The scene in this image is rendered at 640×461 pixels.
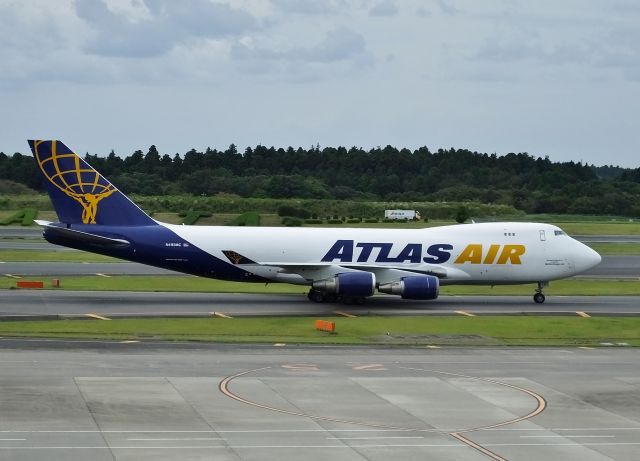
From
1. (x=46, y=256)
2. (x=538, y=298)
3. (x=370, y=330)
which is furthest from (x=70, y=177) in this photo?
(x=46, y=256)

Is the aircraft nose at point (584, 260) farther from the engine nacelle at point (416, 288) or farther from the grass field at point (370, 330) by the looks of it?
the engine nacelle at point (416, 288)

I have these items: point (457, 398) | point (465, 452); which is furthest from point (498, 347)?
point (465, 452)

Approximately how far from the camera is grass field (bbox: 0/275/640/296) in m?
61.0

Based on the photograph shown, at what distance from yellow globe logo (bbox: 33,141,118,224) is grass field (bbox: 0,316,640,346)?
32.3 feet

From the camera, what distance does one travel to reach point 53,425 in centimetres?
2681

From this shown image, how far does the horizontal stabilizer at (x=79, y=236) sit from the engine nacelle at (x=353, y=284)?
1061 cm

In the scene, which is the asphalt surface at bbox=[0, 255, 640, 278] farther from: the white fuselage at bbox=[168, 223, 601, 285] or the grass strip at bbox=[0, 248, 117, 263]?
the white fuselage at bbox=[168, 223, 601, 285]

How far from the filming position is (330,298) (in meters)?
56.3

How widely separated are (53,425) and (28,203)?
119 meters

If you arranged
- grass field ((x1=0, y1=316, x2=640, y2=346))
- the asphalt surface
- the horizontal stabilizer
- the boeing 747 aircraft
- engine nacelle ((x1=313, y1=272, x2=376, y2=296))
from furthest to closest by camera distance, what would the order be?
the asphalt surface, the boeing 747 aircraft, engine nacelle ((x1=313, y1=272, x2=376, y2=296)), the horizontal stabilizer, grass field ((x1=0, y1=316, x2=640, y2=346))

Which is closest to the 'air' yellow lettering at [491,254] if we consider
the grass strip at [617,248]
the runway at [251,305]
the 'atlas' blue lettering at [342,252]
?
the runway at [251,305]

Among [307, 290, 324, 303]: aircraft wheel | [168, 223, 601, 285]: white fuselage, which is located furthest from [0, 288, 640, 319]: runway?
[168, 223, 601, 285]: white fuselage

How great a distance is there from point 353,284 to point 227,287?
38.2 feet

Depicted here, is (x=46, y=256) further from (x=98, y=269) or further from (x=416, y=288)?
(x=416, y=288)
